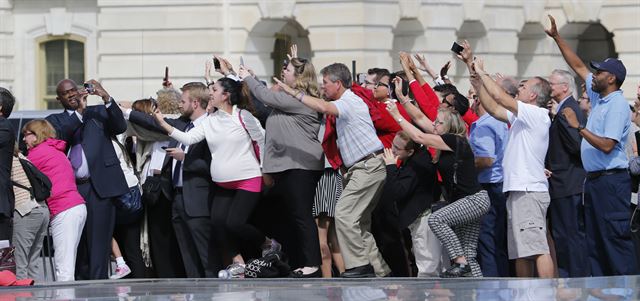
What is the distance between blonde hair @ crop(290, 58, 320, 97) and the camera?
16.7 m

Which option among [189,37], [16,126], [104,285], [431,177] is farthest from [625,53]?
[104,285]

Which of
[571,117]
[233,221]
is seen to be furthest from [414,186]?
[571,117]

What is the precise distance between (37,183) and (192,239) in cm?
162

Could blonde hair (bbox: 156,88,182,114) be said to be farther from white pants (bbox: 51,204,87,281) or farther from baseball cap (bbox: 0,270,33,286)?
baseball cap (bbox: 0,270,33,286)

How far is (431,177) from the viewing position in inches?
661

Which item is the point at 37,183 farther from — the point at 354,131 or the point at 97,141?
the point at 354,131

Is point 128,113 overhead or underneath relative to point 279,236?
overhead

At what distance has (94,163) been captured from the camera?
1753cm

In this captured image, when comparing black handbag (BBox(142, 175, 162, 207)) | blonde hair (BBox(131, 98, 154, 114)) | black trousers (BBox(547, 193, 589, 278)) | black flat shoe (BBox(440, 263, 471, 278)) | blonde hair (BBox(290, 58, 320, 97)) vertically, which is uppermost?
blonde hair (BBox(290, 58, 320, 97))

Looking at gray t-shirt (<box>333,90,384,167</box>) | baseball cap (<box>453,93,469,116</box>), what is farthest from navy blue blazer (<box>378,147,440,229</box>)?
baseball cap (<box>453,93,469,116</box>)

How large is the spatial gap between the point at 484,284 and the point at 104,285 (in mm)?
3261

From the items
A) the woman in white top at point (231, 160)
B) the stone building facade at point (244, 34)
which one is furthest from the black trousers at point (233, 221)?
the stone building facade at point (244, 34)

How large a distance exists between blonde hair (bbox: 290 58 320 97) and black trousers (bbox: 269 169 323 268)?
2.35 feet

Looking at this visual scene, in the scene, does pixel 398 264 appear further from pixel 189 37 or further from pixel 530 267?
pixel 189 37
